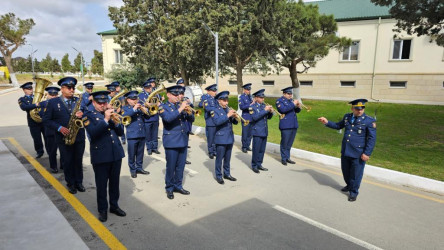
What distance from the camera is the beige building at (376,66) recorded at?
74.2ft

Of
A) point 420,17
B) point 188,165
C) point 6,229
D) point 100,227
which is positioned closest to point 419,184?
point 188,165

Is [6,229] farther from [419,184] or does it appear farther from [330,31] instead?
[330,31]

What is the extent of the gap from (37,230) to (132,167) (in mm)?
2614

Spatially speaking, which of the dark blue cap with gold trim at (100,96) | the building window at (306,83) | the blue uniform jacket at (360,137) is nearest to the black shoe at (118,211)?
the dark blue cap with gold trim at (100,96)

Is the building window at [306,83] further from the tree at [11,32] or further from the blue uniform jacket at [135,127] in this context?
the tree at [11,32]

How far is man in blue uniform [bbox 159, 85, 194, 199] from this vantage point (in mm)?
5328

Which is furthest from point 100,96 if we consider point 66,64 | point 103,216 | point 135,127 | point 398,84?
point 66,64

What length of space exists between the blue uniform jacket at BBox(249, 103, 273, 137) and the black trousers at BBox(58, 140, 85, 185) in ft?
12.6

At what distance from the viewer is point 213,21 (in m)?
15.2

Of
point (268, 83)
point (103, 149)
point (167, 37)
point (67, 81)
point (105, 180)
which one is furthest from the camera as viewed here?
point (268, 83)

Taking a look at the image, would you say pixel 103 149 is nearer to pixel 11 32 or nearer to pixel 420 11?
pixel 420 11

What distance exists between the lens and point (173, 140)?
5375 mm

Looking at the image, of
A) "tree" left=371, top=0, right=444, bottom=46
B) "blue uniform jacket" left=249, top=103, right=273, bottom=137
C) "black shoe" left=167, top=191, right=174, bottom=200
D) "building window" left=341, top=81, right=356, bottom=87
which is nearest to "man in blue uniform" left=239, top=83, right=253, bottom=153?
"blue uniform jacket" left=249, top=103, right=273, bottom=137

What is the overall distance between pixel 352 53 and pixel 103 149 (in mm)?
25547
